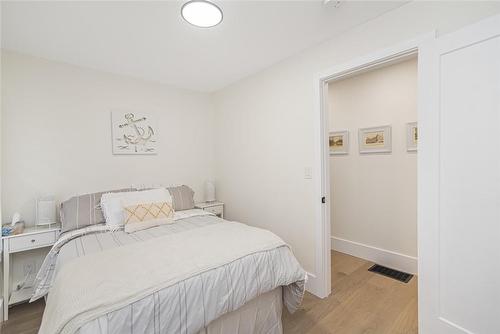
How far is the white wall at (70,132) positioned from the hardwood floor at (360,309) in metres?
2.32

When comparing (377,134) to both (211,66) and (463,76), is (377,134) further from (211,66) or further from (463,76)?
(211,66)

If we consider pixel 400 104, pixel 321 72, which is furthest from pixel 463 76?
pixel 400 104

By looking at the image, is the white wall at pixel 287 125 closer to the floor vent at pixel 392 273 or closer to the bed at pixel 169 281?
the bed at pixel 169 281

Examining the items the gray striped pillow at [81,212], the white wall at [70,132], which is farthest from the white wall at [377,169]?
the gray striped pillow at [81,212]

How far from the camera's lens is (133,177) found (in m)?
2.88

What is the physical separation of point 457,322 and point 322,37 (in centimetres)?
233

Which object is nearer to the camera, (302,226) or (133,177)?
(302,226)

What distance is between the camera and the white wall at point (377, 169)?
2.61 metres

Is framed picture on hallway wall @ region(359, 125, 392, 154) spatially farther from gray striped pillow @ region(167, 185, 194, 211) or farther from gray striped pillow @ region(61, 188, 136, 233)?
gray striped pillow @ region(61, 188, 136, 233)

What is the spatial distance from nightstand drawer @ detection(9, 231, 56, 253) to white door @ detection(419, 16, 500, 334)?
309 cm

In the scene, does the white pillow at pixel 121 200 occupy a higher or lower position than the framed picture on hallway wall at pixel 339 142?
lower

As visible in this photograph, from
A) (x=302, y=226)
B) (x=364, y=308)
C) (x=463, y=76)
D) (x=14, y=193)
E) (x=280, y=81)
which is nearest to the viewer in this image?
(x=463, y=76)

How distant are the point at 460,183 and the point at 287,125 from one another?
1502 mm

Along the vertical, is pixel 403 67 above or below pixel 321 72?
above
